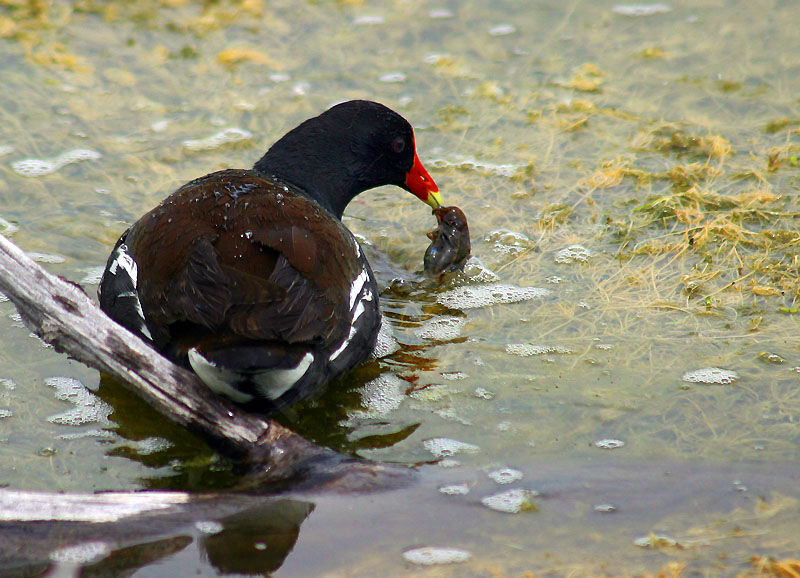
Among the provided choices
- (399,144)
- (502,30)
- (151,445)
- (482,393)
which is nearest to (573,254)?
(399,144)

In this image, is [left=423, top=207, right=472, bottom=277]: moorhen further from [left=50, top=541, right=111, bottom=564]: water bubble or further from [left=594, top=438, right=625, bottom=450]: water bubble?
[left=50, top=541, right=111, bottom=564]: water bubble

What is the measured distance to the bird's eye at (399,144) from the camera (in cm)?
486

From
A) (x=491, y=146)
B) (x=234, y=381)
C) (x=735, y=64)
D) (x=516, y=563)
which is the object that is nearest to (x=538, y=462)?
(x=516, y=563)

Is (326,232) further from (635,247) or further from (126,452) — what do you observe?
(635,247)

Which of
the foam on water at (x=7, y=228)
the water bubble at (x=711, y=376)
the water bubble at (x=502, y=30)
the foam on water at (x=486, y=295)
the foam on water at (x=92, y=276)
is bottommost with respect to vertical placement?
the water bubble at (x=711, y=376)

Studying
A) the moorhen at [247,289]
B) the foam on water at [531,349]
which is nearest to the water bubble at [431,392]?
the moorhen at [247,289]

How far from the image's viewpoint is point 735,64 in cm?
648

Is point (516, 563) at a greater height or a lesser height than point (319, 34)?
lesser

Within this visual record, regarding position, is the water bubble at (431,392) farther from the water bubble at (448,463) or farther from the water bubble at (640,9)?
the water bubble at (640,9)

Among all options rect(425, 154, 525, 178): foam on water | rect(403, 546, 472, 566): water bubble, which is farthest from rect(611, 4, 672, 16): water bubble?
rect(403, 546, 472, 566): water bubble

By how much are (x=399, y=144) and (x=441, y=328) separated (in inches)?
42.7

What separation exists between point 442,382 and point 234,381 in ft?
3.63

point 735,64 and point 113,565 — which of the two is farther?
point 735,64

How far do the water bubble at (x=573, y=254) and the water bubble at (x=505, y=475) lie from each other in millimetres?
1686
